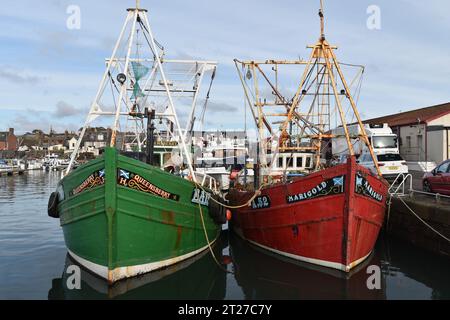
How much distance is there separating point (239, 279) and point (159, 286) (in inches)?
84.1

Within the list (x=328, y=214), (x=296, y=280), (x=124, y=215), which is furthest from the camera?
(x=328, y=214)

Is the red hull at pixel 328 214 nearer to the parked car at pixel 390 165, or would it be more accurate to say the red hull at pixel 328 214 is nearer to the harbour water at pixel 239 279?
the harbour water at pixel 239 279

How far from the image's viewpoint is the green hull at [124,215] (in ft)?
31.3

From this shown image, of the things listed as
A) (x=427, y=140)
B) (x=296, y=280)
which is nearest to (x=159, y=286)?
(x=296, y=280)

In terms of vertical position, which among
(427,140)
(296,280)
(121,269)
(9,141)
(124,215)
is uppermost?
(9,141)

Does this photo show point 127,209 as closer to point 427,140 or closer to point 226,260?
point 226,260

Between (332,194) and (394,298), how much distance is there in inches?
108

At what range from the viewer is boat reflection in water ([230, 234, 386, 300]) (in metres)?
9.37

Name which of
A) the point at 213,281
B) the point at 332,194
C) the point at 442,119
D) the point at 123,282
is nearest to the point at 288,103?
the point at 332,194

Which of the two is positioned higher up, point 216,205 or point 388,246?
point 216,205

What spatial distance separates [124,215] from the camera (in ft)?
31.7

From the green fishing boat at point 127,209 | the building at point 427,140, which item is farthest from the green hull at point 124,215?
the building at point 427,140

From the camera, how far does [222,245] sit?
16.0 m

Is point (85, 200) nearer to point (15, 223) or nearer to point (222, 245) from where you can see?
point (222, 245)
